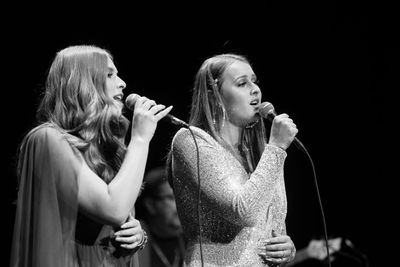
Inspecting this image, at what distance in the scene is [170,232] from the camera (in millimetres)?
3508

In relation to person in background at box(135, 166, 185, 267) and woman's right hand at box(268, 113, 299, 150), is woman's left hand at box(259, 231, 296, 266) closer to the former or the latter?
woman's right hand at box(268, 113, 299, 150)

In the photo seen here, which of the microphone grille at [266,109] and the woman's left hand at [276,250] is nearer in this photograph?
the woman's left hand at [276,250]

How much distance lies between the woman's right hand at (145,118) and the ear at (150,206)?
66.9 inches

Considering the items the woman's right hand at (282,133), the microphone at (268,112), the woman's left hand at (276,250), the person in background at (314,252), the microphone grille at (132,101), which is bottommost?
the person in background at (314,252)

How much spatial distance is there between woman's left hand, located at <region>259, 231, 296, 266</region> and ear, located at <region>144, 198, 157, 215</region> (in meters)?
1.56

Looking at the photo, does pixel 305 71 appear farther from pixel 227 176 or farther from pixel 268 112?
pixel 227 176

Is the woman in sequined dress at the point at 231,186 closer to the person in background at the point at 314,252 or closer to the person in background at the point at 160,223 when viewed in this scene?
the person in background at the point at 160,223

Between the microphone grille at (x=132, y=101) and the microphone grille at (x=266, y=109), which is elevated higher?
the microphone grille at (x=132, y=101)

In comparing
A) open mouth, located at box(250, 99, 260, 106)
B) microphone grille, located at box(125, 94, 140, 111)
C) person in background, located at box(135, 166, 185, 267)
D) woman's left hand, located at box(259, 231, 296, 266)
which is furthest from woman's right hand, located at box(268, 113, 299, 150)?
person in background, located at box(135, 166, 185, 267)

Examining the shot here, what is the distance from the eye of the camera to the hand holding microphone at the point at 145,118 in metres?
1.85

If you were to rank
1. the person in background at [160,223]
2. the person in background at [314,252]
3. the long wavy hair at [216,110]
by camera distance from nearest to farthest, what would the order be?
1. the long wavy hair at [216,110]
2. the person in background at [160,223]
3. the person in background at [314,252]

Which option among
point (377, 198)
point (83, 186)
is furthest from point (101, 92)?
point (377, 198)

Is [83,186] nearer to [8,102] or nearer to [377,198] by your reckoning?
[8,102]

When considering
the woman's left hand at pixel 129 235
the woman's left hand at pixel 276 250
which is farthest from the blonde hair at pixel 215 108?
the woman's left hand at pixel 129 235
